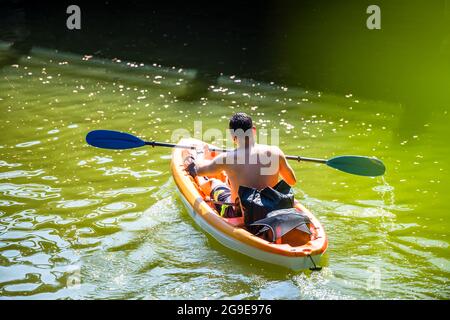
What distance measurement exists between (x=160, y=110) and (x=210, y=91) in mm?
1071

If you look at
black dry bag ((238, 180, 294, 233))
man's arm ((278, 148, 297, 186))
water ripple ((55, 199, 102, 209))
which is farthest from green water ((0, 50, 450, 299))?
man's arm ((278, 148, 297, 186))

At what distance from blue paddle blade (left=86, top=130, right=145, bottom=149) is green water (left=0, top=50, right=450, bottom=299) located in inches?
20.8

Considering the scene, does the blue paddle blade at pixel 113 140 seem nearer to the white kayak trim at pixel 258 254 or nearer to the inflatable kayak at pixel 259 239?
the inflatable kayak at pixel 259 239

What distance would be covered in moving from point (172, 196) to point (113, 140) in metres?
0.85

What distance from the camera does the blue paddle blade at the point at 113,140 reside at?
284 inches

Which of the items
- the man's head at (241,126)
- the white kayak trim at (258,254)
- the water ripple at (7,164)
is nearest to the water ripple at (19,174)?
the water ripple at (7,164)

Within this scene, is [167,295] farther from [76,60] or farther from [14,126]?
[76,60]

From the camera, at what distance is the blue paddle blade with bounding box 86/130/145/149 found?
7207 millimetres

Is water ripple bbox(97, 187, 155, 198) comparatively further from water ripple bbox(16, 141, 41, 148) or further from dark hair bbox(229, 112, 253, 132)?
dark hair bbox(229, 112, 253, 132)

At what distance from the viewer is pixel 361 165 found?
6578mm

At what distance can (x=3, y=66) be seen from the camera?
11.9m

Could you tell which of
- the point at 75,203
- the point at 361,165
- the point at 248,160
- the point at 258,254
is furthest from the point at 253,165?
the point at 75,203
